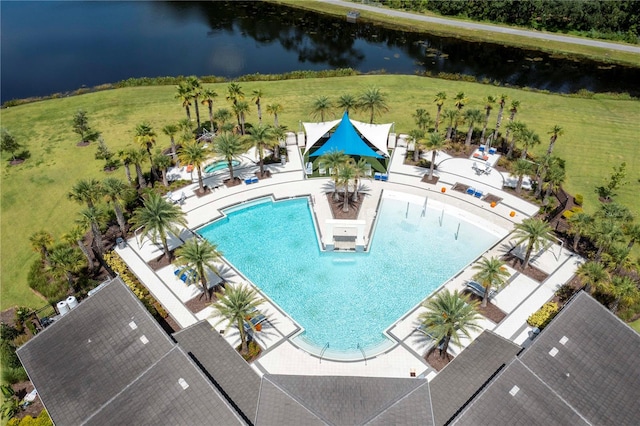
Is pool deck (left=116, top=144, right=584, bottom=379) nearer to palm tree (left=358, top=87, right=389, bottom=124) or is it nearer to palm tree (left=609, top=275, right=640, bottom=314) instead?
palm tree (left=609, top=275, right=640, bottom=314)

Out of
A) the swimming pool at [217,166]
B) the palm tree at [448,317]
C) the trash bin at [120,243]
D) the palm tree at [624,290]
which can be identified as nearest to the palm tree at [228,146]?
the swimming pool at [217,166]

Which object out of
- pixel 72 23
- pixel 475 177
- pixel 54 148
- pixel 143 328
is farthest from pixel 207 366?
pixel 72 23

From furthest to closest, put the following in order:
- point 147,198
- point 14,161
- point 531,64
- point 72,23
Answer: point 72,23, point 531,64, point 14,161, point 147,198

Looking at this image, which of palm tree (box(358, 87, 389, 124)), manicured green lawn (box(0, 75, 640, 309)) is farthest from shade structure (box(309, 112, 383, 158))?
manicured green lawn (box(0, 75, 640, 309))

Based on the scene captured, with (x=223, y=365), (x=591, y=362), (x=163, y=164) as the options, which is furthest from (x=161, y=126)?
(x=591, y=362)

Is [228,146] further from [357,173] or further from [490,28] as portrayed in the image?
[490,28]

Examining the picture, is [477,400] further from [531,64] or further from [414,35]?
[414,35]
